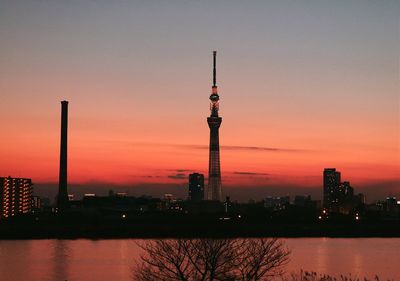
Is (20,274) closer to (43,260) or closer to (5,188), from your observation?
(43,260)

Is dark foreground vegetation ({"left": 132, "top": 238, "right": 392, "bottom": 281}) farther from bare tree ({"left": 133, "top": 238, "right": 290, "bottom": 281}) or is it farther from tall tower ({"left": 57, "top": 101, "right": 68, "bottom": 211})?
tall tower ({"left": 57, "top": 101, "right": 68, "bottom": 211})

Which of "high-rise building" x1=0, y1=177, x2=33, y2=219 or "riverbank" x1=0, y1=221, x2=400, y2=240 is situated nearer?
"riverbank" x1=0, y1=221, x2=400, y2=240

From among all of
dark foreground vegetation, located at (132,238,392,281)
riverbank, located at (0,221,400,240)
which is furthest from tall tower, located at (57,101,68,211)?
dark foreground vegetation, located at (132,238,392,281)

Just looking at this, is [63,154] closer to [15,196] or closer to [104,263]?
[15,196]

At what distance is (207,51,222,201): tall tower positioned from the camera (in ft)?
511

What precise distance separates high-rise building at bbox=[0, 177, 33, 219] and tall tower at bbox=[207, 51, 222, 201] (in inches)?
1666

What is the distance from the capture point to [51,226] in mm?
108125

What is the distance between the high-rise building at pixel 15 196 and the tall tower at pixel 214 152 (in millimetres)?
42316

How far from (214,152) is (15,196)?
46.8 m

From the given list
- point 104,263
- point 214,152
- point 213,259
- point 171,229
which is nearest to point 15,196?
point 214,152

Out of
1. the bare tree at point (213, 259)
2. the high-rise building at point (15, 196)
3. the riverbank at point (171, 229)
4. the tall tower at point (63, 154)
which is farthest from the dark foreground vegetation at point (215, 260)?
the high-rise building at point (15, 196)

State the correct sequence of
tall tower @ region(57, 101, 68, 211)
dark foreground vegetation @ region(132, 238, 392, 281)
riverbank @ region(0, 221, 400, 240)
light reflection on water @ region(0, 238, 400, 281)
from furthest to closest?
1. tall tower @ region(57, 101, 68, 211)
2. riverbank @ region(0, 221, 400, 240)
3. light reflection on water @ region(0, 238, 400, 281)
4. dark foreground vegetation @ region(132, 238, 392, 281)

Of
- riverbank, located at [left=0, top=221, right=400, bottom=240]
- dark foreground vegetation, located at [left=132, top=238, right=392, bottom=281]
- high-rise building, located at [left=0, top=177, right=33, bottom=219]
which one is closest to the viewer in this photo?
dark foreground vegetation, located at [left=132, top=238, right=392, bottom=281]

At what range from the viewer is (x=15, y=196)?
160250 millimetres
